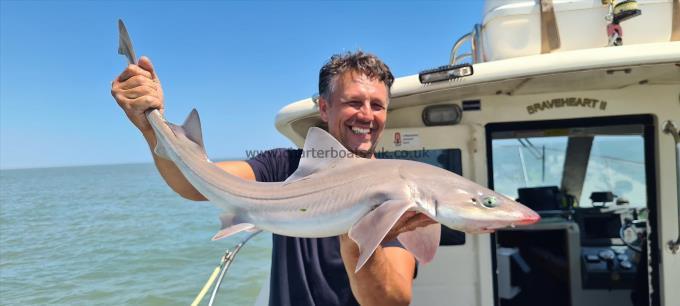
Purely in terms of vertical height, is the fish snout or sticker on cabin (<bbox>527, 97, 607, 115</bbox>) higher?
sticker on cabin (<bbox>527, 97, 607, 115</bbox>)

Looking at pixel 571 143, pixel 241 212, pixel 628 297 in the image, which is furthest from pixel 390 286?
pixel 571 143

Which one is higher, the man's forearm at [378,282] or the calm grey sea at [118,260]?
the man's forearm at [378,282]

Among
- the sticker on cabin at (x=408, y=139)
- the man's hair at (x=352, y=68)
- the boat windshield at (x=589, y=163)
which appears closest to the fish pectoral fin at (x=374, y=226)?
the man's hair at (x=352, y=68)

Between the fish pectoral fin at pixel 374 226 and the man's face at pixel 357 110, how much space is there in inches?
32.9

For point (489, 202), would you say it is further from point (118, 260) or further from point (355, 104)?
point (118, 260)

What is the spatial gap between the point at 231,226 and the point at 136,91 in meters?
0.73

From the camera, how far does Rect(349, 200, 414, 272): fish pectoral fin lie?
145cm

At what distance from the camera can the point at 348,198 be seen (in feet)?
5.42

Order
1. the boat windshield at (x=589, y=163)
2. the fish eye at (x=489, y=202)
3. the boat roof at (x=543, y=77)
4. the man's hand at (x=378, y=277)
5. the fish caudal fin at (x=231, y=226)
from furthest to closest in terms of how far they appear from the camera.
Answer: the boat windshield at (x=589, y=163), the boat roof at (x=543, y=77), the man's hand at (x=378, y=277), the fish caudal fin at (x=231, y=226), the fish eye at (x=489, y=202)

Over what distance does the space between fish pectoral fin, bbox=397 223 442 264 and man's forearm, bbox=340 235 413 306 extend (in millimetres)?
344

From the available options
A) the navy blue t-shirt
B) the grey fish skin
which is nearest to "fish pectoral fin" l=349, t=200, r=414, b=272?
the grey fish skin

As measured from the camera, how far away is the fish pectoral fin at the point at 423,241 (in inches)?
61.7

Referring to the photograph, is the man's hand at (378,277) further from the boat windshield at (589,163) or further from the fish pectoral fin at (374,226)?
the boat windshield at (589,163)

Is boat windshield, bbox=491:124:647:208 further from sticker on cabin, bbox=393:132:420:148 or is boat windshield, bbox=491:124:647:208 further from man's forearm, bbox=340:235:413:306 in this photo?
man's forearm, bbox=340:235:413:306
